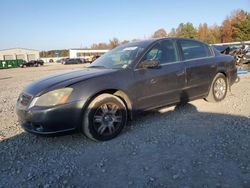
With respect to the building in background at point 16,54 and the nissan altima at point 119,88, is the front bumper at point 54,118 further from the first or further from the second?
the building in background at point 16,54

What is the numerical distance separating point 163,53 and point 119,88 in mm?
1317

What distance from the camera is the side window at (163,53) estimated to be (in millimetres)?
4863

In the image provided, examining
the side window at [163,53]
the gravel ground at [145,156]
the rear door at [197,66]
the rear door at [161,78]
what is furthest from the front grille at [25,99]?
the rear door at [197,66]

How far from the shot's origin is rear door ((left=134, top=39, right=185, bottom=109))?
181 inches

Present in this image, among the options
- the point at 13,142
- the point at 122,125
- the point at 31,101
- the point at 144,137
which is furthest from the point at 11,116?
the point at 144,137

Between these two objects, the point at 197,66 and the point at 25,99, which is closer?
the point at 25,99

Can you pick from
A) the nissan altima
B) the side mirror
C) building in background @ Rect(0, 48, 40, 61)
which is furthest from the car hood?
building in background @ Rect(0, 48, 40, 61)

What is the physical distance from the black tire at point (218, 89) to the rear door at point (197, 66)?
9.2 inches

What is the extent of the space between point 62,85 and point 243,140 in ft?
9.23

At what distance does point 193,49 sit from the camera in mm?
A: 5691

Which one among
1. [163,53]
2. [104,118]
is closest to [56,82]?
[104,118]

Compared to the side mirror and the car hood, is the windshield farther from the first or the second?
the car hood

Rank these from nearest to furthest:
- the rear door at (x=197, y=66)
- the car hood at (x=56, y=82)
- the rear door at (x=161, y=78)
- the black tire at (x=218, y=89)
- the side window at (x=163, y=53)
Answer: the car hood at (x=56, y=82) < the rear door at (x=161, y=78) < the side window at (x=163, y=53) < the rear door at (x=197, y=66) < the black tire at (x=218, y=89)

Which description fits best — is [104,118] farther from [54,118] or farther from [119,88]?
[54,118]
